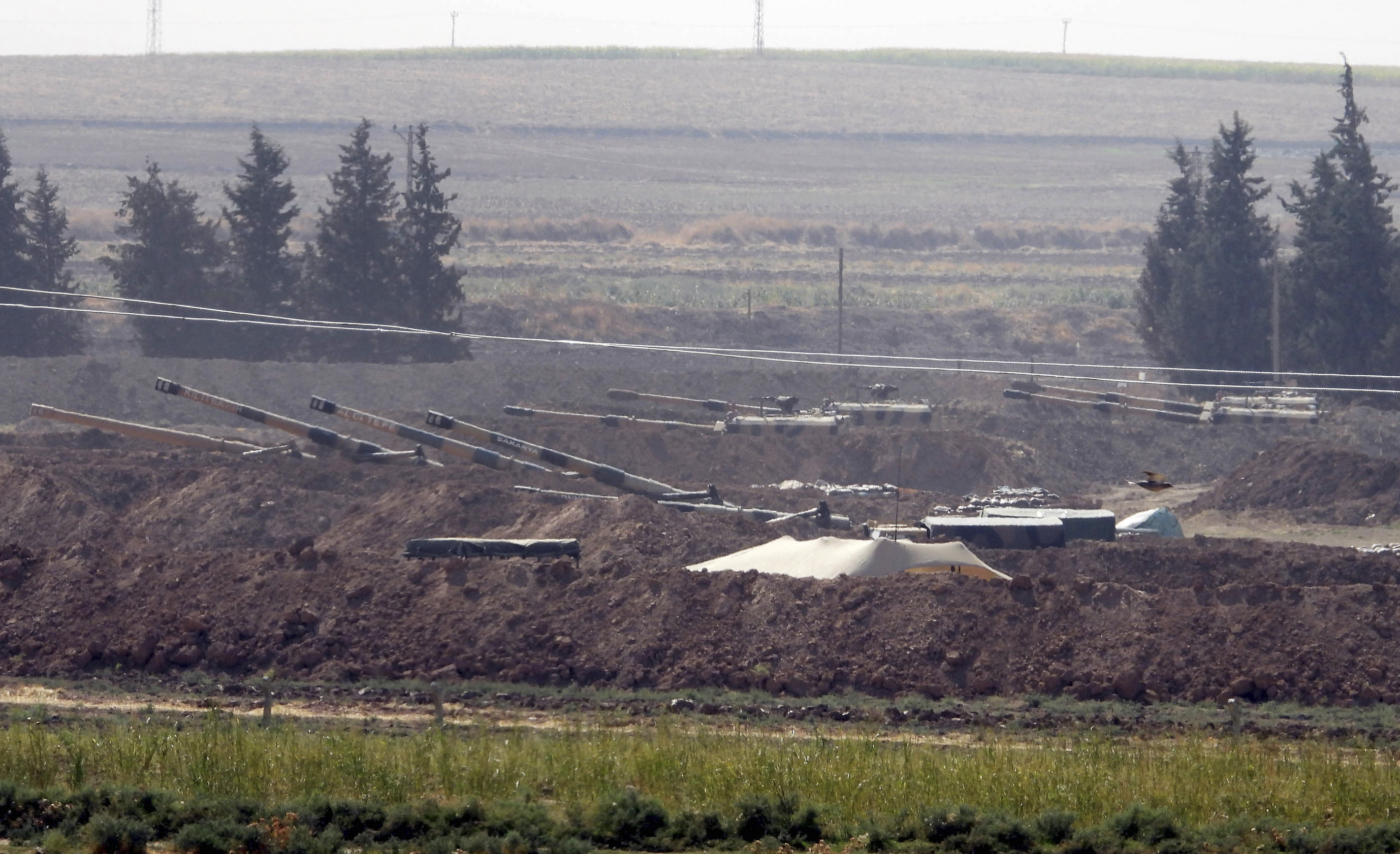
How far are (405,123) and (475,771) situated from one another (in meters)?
116

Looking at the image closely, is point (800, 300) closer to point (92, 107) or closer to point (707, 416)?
point (707, 416)

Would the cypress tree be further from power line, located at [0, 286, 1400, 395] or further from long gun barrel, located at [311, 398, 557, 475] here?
long gun barrel, located at [311, 398, 557, 475]

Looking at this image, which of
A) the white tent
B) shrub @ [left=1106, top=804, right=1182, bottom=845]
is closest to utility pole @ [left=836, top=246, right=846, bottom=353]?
the white tent

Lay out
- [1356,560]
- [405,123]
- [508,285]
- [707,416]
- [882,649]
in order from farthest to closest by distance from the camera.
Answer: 1. [405,123]
2. [508,285]
3. [707,416]
4. [1356,560]
5. [882,649]

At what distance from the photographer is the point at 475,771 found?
637 inches

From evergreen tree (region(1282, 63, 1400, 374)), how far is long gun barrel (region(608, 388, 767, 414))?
61.7ft

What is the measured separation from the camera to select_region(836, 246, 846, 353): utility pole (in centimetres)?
6162

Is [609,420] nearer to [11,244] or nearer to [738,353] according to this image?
[738,353]

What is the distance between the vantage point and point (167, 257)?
62.4 m

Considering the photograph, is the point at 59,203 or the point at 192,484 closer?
the point at 192,484

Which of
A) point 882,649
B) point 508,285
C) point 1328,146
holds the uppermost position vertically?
point 1328,146

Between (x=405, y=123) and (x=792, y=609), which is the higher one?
(x=405, y=123)

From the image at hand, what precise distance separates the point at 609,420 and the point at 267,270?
2074cm

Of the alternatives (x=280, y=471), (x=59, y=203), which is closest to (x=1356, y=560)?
(x=280, y=471)
